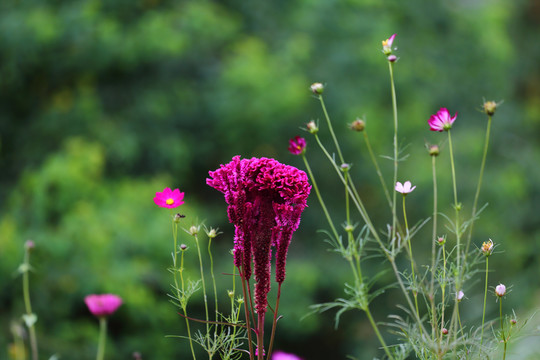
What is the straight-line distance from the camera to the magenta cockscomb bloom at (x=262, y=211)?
1007 millimetres

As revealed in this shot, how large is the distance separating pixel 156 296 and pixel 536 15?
9182mm

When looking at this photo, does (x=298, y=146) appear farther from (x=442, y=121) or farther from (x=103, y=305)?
(x=103, y=305)

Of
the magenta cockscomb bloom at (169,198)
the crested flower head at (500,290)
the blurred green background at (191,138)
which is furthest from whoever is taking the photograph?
the blurred green background at (191,138)

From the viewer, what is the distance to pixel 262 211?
1.02 metres

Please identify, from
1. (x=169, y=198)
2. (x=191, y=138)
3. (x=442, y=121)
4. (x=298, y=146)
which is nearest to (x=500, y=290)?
(x=442, y=121)

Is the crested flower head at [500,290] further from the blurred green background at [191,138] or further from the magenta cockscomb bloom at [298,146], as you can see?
the blurred green background at [191,138]

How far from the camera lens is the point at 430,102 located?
6.82 m

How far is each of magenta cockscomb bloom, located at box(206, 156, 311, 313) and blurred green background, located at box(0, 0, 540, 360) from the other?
2.72 meters

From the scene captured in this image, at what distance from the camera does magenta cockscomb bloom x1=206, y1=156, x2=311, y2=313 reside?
1.01m

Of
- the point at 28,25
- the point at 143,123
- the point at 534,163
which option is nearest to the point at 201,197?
the point at 143,123

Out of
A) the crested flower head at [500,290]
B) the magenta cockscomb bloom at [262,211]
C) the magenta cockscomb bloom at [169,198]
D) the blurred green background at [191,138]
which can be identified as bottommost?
the crested flower head at [500,290]

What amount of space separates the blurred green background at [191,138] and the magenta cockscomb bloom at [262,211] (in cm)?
272

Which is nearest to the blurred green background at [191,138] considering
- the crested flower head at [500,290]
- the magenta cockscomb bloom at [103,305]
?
the crested flower head at [500,290]

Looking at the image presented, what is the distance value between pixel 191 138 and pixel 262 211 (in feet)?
15.1
